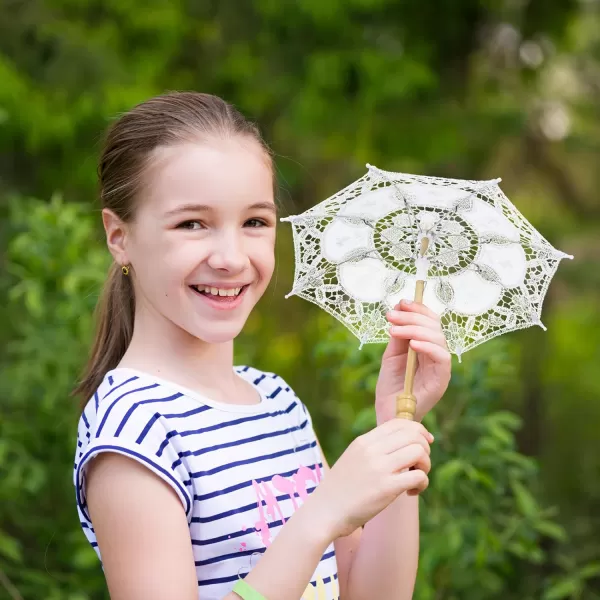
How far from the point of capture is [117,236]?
1754mm

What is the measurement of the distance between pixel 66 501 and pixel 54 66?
7.88 ft

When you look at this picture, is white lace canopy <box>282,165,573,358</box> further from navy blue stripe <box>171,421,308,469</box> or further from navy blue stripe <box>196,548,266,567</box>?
navy blue stripe <box>196,548,266,567</box>

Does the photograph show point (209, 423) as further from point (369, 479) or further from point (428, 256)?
point (428, 256)

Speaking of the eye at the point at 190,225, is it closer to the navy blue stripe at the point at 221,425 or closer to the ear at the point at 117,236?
the ear at the point at 117,236

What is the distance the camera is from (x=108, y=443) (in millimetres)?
1499

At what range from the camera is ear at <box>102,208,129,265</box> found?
174 cm

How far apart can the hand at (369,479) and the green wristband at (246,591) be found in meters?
0.15

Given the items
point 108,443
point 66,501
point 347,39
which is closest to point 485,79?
point 347,39

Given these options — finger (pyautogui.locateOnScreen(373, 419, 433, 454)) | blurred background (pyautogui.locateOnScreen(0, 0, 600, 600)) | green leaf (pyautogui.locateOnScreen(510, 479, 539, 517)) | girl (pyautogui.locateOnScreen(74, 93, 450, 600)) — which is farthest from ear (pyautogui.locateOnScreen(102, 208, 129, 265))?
green leaf (pyautogui.locateOnScreen(510, 479, 539, 517))

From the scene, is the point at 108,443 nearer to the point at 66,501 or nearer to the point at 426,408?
the point at 426,408

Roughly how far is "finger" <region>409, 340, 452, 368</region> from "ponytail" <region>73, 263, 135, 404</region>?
1.86 ft

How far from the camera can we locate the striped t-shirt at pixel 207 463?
1.53 metres

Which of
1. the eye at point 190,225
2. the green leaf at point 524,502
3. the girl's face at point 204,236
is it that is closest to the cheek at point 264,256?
the girl's face at point 204,236

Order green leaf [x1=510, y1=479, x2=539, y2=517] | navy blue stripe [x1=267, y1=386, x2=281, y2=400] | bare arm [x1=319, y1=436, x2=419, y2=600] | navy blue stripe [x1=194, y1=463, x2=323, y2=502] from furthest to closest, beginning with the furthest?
green leaf [x1=510, y1=479, x2=539, y2=517]
navy blue stripe [x1=267, y1=386, x2=281, y2=400]
bare arm [x1=319, y1=436, x2=419, y2=600]
navy blue stripe [x1=194, y1=463, x2=323, y2=502]
